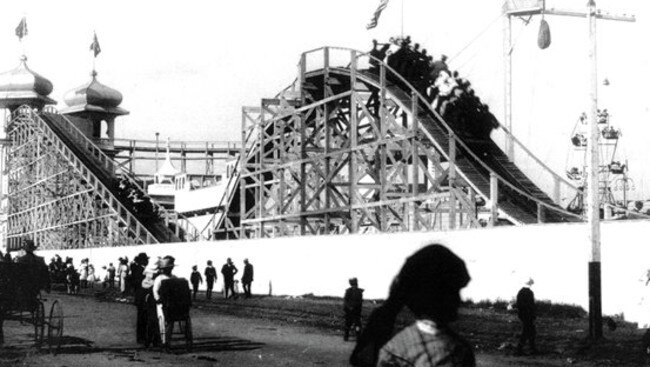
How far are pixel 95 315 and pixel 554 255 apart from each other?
38.7 ft

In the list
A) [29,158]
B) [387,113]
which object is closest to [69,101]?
[29,158]

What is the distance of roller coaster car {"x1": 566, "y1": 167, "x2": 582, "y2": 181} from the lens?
242ft

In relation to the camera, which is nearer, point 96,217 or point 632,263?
point 632,263

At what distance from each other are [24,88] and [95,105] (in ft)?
35.3

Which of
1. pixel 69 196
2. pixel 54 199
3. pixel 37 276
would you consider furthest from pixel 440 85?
pixel 54 199

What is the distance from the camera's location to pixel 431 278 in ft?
13.6

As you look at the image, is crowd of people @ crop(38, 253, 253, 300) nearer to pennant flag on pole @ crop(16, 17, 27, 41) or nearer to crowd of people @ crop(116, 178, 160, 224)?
crowd of people @ crop(116, 178, 160, 224)

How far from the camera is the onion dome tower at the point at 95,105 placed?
112m

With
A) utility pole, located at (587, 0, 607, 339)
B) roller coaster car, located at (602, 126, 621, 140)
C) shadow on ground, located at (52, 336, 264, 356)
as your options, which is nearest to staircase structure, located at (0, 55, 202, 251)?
roller coaster car, located at (602, 126, 621, 140)

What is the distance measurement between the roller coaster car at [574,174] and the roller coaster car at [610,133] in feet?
11.3

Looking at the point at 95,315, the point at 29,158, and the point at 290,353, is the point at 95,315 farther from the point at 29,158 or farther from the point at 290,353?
the point at 29,158

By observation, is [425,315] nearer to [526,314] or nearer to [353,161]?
[526,314]

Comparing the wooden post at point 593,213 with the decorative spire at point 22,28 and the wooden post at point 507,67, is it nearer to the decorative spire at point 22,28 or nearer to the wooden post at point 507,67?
the wooden post at point 507,67

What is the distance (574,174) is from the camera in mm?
75312
